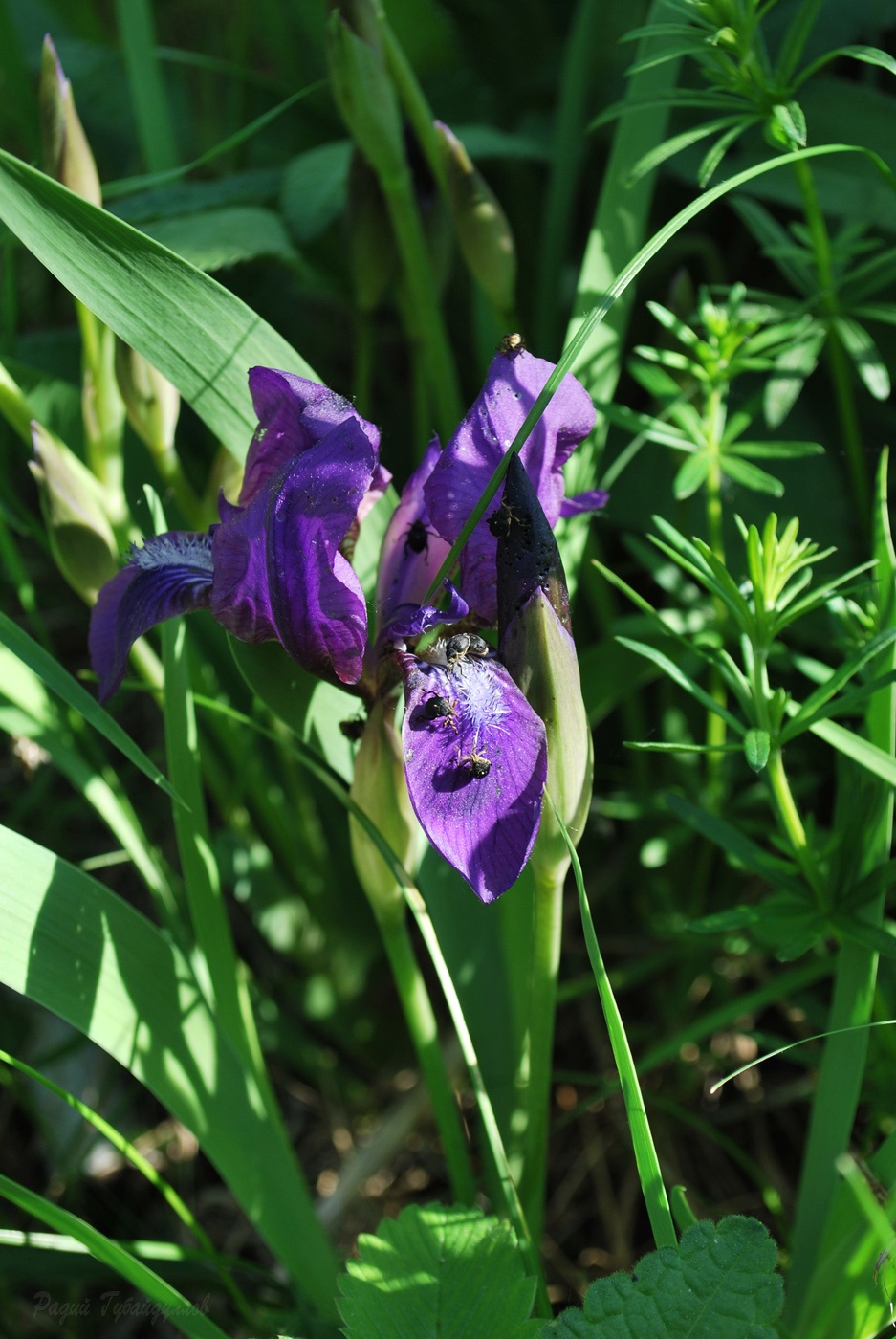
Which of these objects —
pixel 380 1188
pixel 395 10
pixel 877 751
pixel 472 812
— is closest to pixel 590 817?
pixel 380 1188

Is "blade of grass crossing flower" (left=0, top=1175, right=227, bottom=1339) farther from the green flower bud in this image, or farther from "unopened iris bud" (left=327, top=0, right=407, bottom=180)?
"unopened iris bud" (left=327, top=0, right=407, bottom=180)

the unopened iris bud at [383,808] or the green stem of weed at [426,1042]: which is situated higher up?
the unopened iris bud at [383,808]

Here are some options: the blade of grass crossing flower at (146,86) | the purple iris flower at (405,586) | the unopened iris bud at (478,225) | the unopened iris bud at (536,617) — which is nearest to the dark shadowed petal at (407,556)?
the purple iris flower at (405,586)

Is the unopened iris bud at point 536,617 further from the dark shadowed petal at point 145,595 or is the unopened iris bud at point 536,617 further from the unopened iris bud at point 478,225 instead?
the unopened iris bud at point 478,225

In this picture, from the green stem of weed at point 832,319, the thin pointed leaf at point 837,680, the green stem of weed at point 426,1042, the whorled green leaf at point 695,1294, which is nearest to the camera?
the whorled green leaf at point 695,1294

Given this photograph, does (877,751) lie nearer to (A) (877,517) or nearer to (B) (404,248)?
(A) (877,517)

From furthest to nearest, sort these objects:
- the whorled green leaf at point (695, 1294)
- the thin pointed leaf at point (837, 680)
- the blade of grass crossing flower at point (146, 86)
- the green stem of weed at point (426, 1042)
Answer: the blade of grass crossing flower at point (146, 86) → the green stem of weed at point (426, 1042) → the thin pointed leaf at point (837, 680) → the whorled green leaf at point (695, 1294)

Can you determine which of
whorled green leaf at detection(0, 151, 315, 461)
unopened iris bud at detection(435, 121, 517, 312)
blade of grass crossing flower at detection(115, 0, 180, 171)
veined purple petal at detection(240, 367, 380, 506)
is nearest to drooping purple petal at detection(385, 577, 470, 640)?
veined purple petal at detection(240, 367, 380, 506)
